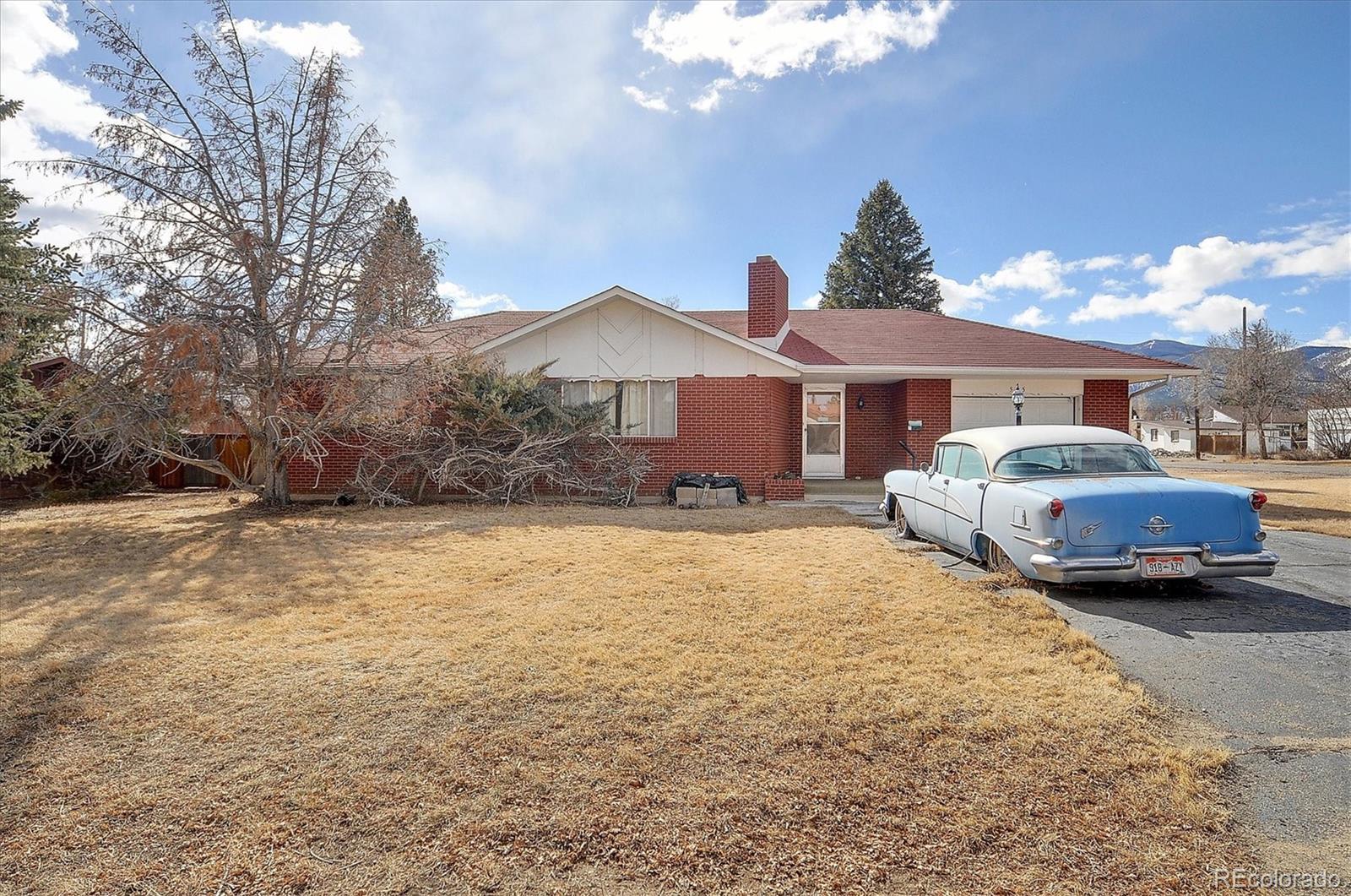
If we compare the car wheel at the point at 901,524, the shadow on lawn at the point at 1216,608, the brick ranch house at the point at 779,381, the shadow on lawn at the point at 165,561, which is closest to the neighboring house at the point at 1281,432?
the brick ranch house at the point at 779,381

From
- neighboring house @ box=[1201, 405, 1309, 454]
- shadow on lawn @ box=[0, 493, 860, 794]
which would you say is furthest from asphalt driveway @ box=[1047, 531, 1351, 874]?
neighboring house @ box=[1201, 405, 1309, 454]

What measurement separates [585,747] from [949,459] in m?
5.74

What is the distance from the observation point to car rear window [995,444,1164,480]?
6.17 meters

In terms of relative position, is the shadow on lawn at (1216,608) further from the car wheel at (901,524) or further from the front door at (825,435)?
the front door at (825,435)

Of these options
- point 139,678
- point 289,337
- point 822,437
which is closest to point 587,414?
point 289,337

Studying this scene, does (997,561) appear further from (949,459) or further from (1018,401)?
(1018,401)

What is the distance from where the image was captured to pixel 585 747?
305 centimetres

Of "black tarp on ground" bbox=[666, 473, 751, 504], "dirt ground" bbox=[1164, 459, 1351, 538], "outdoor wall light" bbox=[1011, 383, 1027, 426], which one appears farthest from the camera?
"outdoor wall light" bbox=[1011, 383, 1027, 426]

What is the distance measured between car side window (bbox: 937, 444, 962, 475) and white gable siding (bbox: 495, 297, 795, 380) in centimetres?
587

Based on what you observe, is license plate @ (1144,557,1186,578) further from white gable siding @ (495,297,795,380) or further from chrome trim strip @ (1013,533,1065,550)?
white gable siding @ (495,297,795,380)

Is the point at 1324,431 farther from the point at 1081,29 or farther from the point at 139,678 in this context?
the point at 139,678

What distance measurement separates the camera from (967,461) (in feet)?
23.0

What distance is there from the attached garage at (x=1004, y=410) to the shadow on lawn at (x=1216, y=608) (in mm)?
8707

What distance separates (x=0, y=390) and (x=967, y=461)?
53.5 ft
